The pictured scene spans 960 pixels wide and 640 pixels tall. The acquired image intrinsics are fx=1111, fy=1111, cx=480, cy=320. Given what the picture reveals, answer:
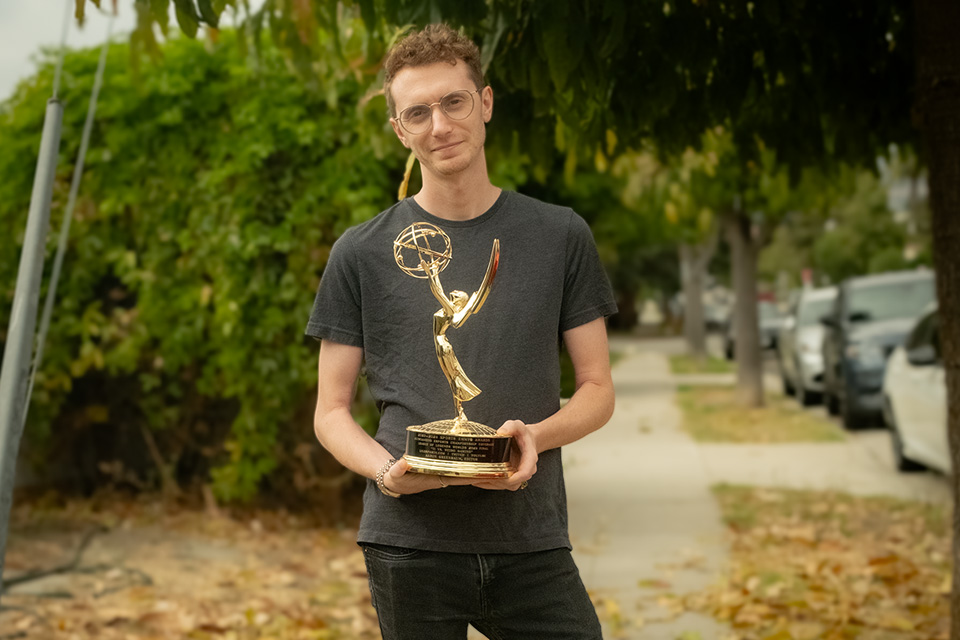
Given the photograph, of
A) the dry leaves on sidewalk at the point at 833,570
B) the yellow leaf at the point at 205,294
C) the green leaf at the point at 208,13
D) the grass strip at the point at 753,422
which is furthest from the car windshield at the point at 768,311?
the green leaf at the point at 208,13

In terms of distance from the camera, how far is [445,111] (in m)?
2.18

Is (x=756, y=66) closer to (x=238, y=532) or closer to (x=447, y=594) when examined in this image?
(x=447, y=594)

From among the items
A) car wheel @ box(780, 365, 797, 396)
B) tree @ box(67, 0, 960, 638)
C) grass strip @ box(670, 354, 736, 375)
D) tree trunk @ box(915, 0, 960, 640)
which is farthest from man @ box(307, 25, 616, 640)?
grass strip @ box(670, 354, 736, 375)

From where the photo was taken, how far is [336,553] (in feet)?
22.0

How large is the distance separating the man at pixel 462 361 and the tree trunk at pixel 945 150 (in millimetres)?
2486

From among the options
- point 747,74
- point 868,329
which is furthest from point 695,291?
point 747,74

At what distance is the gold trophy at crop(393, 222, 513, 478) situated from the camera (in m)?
1.98

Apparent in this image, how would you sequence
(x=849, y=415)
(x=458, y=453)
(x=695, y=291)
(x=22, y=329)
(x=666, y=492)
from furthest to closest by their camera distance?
(x=695, y=291)
(x=849, y=415)
(x=666, y=492)
(x=22, y=329)
(x=458, y=453)

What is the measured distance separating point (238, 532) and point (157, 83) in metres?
2.86

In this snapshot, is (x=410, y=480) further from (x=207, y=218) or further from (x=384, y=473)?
(x=207, y=218)

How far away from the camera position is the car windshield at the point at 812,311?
52.4 feet

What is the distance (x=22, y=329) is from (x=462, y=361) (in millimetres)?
1462

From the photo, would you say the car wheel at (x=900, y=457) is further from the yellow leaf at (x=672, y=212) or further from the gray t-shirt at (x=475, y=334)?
the gray t-shirt at (x=475, y=334)

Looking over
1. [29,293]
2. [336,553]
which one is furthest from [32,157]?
[29,293]
